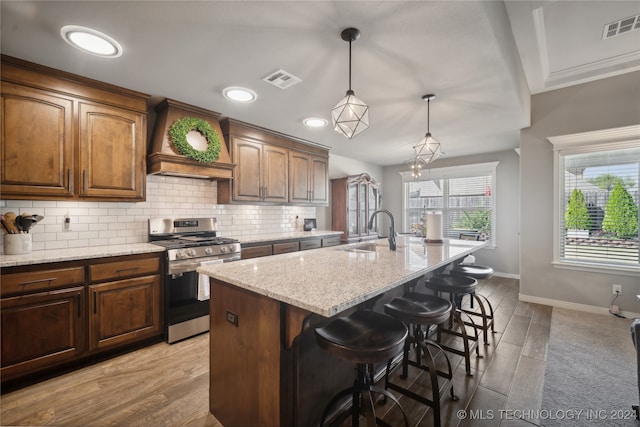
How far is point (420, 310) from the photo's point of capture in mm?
1645

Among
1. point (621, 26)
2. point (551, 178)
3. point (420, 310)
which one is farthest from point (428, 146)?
point (551, 178)

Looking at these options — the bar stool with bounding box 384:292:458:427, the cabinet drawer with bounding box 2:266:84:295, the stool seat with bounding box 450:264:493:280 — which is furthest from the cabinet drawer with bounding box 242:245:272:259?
the stool seat with bounding box 450:264:493:280

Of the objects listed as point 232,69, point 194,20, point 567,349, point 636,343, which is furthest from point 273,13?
point 567,349

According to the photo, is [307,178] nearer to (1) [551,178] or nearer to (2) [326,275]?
(2) [326,275]

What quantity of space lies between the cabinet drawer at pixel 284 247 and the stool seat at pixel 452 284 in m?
1.97

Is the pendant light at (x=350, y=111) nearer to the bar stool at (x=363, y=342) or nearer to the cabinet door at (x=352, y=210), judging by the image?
the bar stool at (x=363, y=342)

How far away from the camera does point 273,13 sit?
5.46 feet

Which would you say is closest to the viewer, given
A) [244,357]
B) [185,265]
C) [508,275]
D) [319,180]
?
[244,357]

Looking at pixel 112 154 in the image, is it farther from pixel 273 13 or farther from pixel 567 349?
pixel 567 349

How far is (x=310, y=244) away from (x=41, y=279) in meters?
2.91

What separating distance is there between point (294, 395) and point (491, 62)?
2.75m

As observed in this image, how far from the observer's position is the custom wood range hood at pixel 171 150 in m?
2.81

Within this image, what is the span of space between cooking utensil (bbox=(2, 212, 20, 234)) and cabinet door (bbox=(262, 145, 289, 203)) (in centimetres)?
238

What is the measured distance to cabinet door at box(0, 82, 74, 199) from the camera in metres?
2.06
